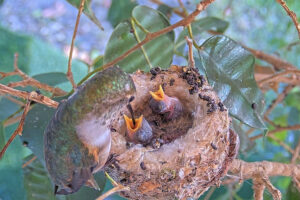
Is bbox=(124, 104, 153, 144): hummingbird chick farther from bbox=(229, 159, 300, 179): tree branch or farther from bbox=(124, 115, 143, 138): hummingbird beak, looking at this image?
bbox=(229, 159, 300, 179): tree branch

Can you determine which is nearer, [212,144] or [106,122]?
[106,122]

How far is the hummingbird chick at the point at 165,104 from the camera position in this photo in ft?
2.58

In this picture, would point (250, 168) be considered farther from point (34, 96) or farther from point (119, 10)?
point (119, 10)

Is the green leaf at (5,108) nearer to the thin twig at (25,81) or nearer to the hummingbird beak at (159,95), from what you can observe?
the thin twig at (25,81)

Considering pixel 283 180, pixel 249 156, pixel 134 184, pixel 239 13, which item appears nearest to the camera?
pixel 134 184

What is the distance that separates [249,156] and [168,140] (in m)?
0.47

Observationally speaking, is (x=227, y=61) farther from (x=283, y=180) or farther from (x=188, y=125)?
(x=283, y=180)

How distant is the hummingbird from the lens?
0.48m

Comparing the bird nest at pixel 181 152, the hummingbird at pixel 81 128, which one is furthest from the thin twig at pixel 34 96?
the bird nest at pixel 181 152

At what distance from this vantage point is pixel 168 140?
32.8 inches

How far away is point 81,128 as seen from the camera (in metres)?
0.49

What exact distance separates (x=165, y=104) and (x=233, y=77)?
16 cm

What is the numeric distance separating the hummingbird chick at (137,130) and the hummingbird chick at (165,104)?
5 centimetres

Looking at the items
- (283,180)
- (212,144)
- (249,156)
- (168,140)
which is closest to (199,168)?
(212,144)
